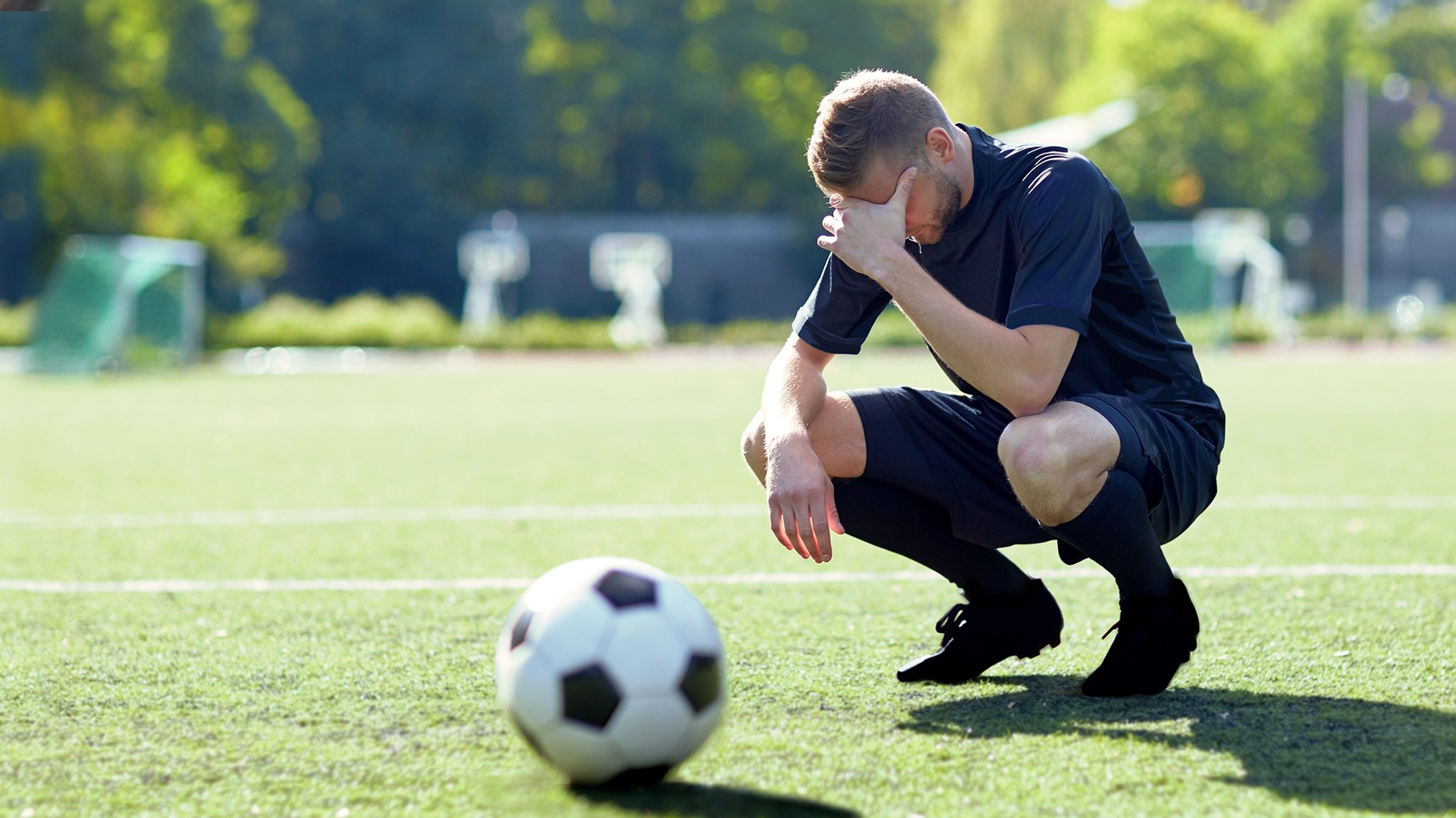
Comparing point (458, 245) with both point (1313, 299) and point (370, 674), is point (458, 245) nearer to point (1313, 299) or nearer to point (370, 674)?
point (1313, 299)

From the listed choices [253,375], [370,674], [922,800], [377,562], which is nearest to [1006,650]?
[922,800]

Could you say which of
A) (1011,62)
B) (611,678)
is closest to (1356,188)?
(1011,62)

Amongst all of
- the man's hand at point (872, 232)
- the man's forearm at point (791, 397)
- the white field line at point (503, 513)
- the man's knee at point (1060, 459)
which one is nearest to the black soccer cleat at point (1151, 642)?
the man's knee at point (1060, 459)

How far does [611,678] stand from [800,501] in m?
0.79

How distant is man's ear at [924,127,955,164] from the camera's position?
3.17 meters

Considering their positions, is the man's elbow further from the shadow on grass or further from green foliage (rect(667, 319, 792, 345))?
green foliage (rect(667, 319, 792, 345))

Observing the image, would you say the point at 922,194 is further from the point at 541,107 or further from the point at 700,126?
the point at 541,107

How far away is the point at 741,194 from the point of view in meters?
53.5

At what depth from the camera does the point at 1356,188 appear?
1714 inches

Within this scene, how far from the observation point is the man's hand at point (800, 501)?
3.30 meters

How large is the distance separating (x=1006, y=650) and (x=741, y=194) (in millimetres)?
50571

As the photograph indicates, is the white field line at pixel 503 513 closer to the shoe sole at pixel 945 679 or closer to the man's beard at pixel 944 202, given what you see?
the shoe sole at pixel 945 679

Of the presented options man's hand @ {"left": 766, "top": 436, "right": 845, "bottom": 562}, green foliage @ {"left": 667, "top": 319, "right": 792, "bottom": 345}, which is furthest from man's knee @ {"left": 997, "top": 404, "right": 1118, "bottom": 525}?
green foliage @ {"left": 667, "top": 319, "right": 792, "bottom": 345}

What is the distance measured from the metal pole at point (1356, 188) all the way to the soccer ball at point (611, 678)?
43.0 metres
